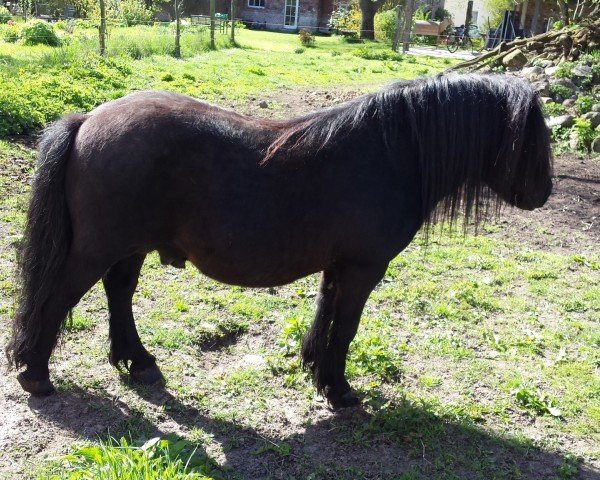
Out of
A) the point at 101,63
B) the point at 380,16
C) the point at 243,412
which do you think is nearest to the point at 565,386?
the point at 243,412

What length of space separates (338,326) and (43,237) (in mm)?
1749

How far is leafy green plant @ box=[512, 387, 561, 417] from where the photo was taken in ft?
12.7

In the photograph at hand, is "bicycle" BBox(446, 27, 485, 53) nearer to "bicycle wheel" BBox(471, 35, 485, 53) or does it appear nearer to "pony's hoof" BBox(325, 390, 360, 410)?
"bicycle wheel" BBox(471, 35, 485, 53)

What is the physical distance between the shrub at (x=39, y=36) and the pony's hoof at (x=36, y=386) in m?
18.0

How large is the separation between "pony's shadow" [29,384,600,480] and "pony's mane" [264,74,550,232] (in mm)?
1295

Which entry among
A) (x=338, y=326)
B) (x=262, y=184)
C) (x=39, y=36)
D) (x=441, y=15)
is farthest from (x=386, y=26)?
(x=262, y=184)

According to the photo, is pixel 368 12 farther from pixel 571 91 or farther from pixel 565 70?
pixel 571 91

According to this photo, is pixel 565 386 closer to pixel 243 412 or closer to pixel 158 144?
pixel 243 412

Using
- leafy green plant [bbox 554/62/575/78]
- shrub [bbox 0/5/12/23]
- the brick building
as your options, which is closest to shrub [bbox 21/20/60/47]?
shrub [bbox 0/5/12/23]

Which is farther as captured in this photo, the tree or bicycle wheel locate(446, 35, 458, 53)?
the tree

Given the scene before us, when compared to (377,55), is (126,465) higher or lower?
lower

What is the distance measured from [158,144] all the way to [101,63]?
431 inches

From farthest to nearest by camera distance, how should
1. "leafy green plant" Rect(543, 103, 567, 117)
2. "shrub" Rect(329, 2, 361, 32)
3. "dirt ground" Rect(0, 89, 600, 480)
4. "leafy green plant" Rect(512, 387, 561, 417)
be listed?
"shrub" Rect(329, 2, 361, 32) < "leafy green plant" Rect(543, 103, 567, 117) < "leafy green plant" Rect(512, 387, 561, 417) < "dirt ground" Rect(0, 89, 600, 480)

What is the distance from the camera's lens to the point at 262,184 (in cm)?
327
